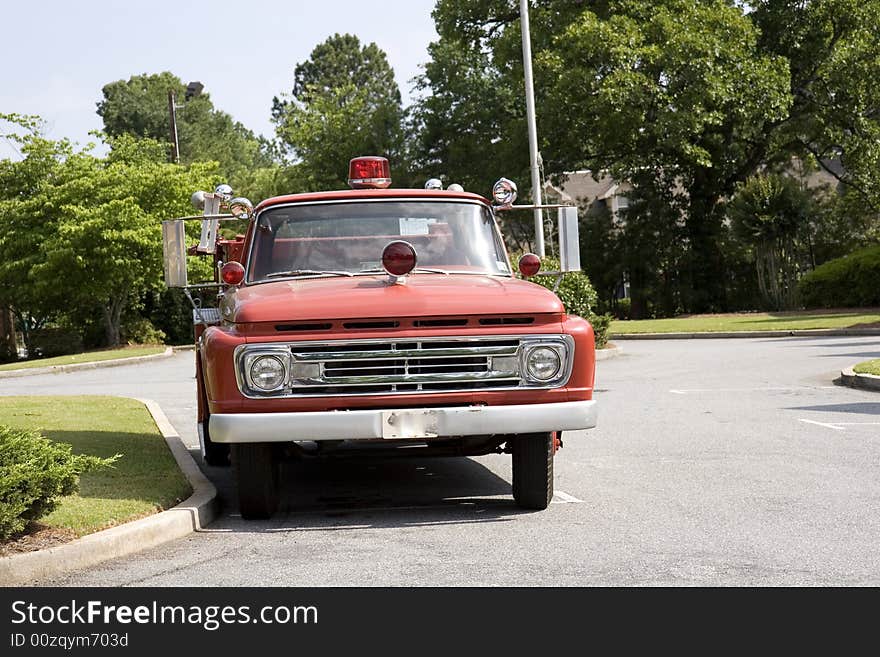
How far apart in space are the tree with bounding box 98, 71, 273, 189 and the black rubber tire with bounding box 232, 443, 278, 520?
232 feet

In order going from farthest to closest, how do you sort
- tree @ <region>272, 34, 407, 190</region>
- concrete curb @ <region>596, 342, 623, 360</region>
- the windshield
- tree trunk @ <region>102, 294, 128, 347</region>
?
tree @ <region>272, 34, 407, 190</region> < tree trunk @ <region>102, 294, 128, 347</region> < concrete curb @ <region>596, 342, 623, 360</region> < the windshield

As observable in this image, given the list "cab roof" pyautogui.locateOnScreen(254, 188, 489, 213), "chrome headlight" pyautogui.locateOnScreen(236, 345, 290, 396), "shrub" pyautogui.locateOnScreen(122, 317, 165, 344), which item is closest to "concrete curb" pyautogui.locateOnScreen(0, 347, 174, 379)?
"shrub" pyautogui.locateOnScreen(122, 317, 165, 344)

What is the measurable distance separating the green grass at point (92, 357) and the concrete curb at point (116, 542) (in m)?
23.3

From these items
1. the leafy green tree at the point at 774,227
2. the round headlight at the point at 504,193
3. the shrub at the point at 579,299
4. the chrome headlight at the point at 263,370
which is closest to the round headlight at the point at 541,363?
the chrome headlight at the point at 263,370

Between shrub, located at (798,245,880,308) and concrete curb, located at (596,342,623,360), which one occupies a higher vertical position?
shrub, located at (798,245,880,308)

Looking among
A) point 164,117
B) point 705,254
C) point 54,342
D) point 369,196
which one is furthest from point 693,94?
point 164,117

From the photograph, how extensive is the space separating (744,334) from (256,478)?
23157 millimetres

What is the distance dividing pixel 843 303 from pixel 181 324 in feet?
68.1

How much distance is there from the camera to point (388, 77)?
9544 cm

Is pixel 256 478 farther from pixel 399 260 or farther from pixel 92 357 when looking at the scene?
pixel 92 357

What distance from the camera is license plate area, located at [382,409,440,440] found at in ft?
25.5

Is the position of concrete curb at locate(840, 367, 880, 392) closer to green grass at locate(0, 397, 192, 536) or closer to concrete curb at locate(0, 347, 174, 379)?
green grass at locate(0, 397, 192, 536)

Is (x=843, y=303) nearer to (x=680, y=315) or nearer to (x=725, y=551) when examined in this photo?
(x=680, y=315)

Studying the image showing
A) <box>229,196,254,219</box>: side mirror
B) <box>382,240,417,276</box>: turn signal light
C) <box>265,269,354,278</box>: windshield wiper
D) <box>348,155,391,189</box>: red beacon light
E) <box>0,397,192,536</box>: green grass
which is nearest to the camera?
<box>0,397,192,536</box>: green grass
